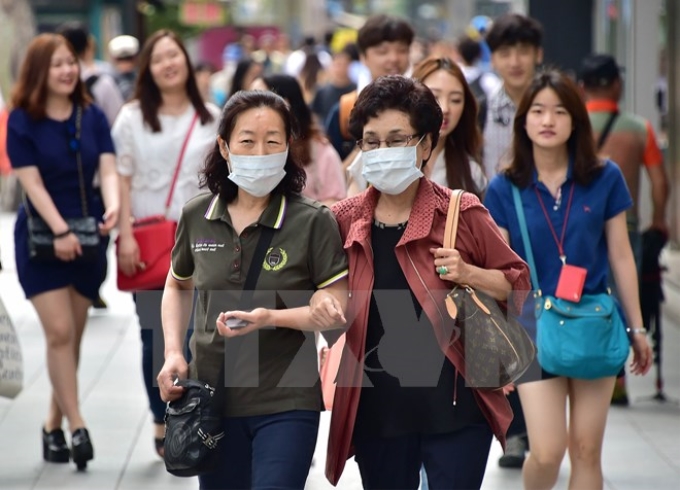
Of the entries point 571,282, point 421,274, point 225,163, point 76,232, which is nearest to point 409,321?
point 421,274

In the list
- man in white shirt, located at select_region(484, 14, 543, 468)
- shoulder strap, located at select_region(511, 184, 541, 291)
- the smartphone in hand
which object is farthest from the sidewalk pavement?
the smartphone in hand

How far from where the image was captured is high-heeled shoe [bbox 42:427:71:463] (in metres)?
6.90

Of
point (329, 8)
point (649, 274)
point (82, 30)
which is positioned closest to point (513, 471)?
point (649, 274)

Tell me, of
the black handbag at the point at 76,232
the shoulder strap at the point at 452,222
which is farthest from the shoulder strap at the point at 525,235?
the black handbag at the point at 76,232

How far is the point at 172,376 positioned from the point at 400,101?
1087 millimetres

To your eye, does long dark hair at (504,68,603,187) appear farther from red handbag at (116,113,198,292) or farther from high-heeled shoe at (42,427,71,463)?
high-heeled shoe at (42,427,71,463)

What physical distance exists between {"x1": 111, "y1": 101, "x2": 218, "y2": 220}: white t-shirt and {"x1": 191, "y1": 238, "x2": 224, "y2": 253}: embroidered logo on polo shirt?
8.01ft

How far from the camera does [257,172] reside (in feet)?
13.9

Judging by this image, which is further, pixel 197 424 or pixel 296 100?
pixel 296 100

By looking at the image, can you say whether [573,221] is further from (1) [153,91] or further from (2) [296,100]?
(1) [153,91]

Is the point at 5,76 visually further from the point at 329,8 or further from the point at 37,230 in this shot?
the point at 329,8

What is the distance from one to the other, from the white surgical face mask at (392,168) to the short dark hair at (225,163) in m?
0.28

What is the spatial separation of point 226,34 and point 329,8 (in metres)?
24.9

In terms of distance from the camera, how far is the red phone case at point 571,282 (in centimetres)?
516
